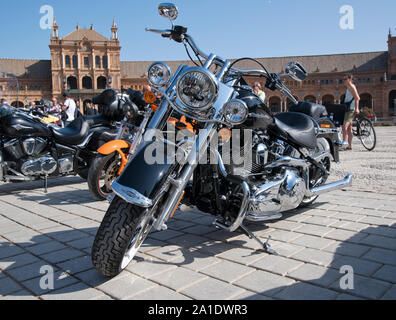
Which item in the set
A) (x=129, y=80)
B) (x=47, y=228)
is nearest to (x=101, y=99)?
(x=47, y=228)

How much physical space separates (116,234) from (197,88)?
3.53 ft

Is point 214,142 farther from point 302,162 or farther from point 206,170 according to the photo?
point 302,162

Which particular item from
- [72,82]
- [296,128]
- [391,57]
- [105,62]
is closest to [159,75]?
[296,128]

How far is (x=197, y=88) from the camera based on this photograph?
241 cm

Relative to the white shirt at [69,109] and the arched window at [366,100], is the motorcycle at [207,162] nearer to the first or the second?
the white shirt at [69,109]

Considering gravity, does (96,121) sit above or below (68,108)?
below

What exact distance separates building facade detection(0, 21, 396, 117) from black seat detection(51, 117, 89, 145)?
256 ft

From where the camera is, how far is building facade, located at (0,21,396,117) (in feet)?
269

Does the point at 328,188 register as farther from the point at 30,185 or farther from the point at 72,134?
the point at 30,185

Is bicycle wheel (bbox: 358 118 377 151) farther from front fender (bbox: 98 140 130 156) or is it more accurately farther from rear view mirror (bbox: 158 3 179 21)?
rear view mirror (bbox: 158 3 179 21)

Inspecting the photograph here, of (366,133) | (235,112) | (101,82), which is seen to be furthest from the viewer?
(101,82)

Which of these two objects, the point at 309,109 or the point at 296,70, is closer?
the point at 296,70

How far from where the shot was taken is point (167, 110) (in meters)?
2.70

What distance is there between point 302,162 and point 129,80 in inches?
3516
